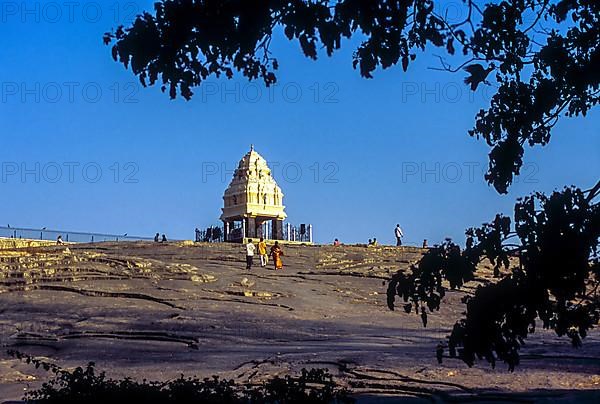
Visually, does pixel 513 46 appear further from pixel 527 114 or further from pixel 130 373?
pixel 130 373

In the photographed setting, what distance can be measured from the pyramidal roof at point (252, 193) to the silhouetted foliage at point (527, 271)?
3667 cm

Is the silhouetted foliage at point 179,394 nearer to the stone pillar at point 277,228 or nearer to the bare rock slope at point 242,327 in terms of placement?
the bare rock slope at point 242,327

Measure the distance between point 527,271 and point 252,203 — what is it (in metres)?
37.3

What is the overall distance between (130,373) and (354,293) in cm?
1221

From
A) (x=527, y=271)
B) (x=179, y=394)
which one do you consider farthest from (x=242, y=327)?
(x=527, y=271)

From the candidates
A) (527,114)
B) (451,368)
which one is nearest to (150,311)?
(451,368)

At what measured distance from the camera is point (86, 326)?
16.3 meters

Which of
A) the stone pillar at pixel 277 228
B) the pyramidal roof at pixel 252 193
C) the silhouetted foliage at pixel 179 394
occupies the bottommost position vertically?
the silhouetted foliage at pixel 179 394

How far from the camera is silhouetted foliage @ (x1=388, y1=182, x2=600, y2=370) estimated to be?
597 centimetres

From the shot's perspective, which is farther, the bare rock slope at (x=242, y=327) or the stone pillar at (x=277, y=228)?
the stone pillar at (x=277, y=228)

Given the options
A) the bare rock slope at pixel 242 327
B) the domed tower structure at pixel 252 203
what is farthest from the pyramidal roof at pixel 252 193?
the bare rock slope at pixel 242 327

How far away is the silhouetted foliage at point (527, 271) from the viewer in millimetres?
5969

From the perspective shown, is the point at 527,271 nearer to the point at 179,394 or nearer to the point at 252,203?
the point at 179,394

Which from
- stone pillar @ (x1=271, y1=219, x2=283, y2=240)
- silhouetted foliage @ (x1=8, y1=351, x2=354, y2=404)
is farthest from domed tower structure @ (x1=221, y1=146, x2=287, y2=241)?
silhouetted foliage @ (x1=8, y1=351, x2=354, y2=404)
